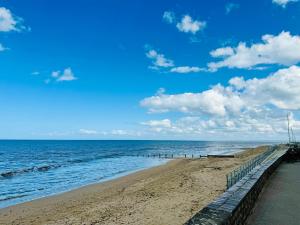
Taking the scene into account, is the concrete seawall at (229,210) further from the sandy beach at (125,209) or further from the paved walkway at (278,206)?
the sandy beach at (125,209)

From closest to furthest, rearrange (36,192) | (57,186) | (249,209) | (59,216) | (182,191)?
(249,209)
(59,216)
(182,191)
(36,192)
(57,186)

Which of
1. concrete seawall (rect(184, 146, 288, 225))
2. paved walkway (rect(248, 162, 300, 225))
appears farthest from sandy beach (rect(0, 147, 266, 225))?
concrete seawall (rect(184, 146, 288, 225))

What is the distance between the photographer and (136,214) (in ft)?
47.2

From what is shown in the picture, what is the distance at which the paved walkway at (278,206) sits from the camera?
7.89 meters

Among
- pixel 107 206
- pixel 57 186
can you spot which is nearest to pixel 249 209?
pixel 107 206

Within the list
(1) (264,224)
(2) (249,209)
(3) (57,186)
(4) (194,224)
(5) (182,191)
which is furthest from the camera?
(3) (57,186)

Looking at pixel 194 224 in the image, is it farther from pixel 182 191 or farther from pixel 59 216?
pixel 182 191

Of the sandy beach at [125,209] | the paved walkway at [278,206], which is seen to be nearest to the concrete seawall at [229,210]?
the paved walkway at [278,206]

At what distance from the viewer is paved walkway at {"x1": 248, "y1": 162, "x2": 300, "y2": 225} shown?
7891 mm

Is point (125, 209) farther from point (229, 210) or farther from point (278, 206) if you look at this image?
point (229, 210)

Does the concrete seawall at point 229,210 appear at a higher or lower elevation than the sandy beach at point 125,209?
higher

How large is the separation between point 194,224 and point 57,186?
90.4 ft

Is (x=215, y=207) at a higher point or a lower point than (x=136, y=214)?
higher

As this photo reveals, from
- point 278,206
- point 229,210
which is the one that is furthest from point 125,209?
point 229,210
